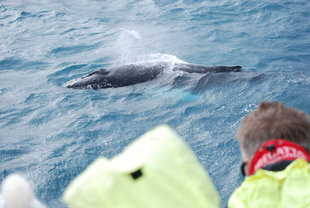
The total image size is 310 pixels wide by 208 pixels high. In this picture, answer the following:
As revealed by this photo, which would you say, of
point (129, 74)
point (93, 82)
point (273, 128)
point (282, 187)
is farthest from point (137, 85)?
point (282, 187)

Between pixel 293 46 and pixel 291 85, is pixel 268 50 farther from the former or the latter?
pixel 291 85

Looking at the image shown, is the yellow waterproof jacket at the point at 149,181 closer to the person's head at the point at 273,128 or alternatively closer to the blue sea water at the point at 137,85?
the person's head at the point at 273,128

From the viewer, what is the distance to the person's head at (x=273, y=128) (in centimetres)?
220

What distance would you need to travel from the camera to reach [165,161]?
65.5 inches

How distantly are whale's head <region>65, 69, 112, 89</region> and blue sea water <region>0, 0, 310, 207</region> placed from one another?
0.26 meters

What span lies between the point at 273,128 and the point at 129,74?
24.6 ft

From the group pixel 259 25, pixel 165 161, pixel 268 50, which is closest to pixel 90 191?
pixel 165 161

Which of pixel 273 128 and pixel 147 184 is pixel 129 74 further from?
pixel 147 184

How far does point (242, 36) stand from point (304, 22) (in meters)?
3.28

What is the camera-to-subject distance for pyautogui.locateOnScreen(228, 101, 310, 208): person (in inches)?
82.5

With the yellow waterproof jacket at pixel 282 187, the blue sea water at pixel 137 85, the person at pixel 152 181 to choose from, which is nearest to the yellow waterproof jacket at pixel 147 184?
the person at pixel 152 181

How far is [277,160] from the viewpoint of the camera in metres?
2.20

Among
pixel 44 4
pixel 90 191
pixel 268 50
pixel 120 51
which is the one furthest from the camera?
pixel 44 4

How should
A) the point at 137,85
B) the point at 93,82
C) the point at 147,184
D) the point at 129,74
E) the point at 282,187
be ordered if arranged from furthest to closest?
the point at 129,74 < the point at 93,82 < the point at 137,85 < the point at 282,187 < the point at 147,184
